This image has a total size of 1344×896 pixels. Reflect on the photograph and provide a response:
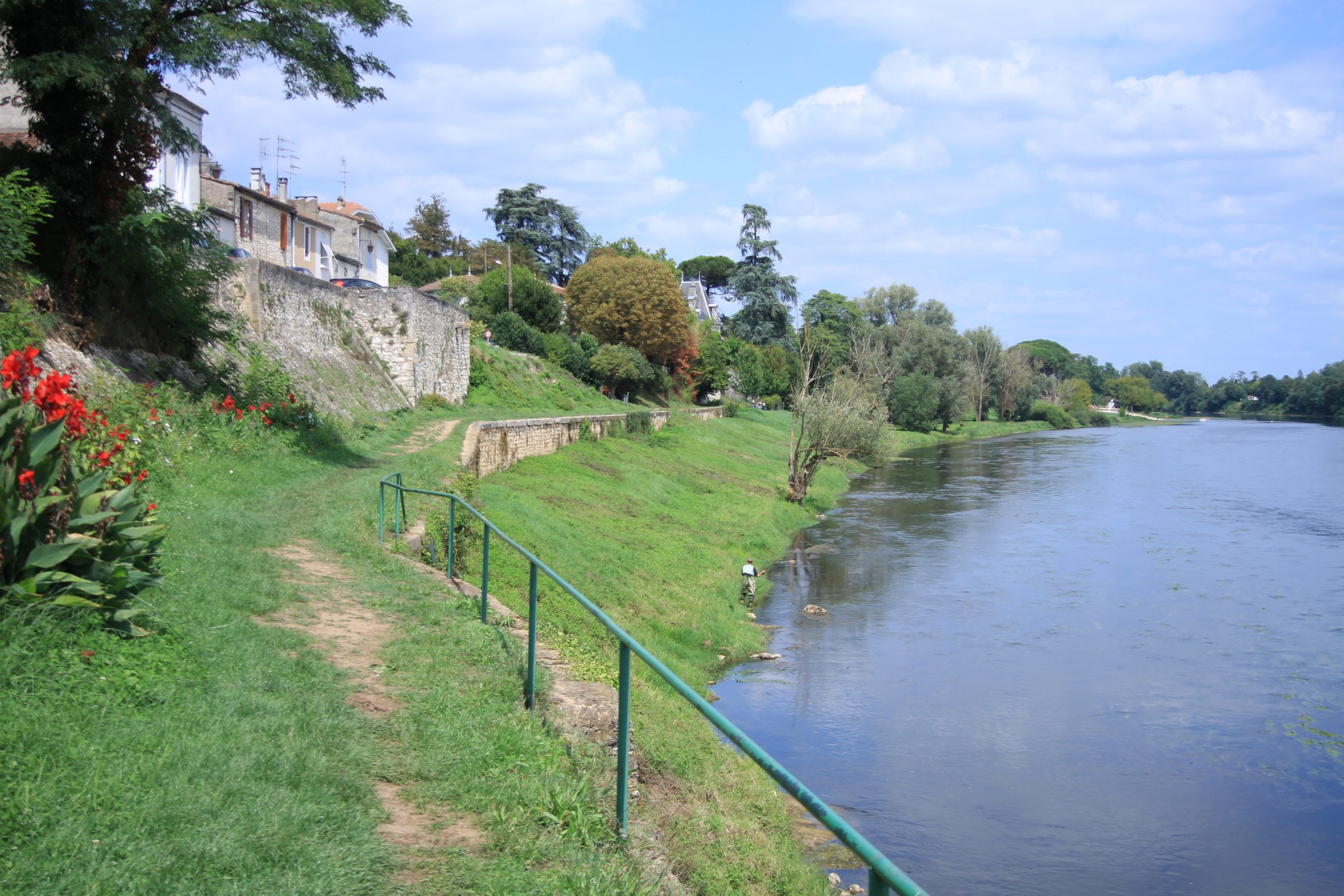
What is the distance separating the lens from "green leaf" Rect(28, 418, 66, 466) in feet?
18.1

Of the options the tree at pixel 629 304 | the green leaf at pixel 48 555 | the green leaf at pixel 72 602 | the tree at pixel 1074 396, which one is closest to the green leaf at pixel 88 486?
the green leaf at pixel 48 555

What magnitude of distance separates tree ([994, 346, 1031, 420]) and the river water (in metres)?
A: 55.0

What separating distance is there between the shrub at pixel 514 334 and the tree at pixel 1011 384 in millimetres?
52527

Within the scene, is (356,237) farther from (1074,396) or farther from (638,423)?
(1074,396)

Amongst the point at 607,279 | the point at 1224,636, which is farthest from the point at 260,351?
the point at 607,279

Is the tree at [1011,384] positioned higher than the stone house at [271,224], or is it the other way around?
the stone house at [271,224]

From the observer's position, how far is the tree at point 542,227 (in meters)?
81.0

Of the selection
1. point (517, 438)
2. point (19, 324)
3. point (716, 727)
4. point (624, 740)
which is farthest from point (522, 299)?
point (624, 740)

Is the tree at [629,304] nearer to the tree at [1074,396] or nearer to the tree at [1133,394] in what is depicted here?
the tree at [1074,396]

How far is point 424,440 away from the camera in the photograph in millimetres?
22859

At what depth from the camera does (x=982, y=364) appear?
84188mm

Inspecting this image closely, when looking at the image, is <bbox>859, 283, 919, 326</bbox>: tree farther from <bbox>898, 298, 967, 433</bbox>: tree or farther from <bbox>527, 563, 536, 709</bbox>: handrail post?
<bbox>527, 563, 536, 709</bbox>: handrail post

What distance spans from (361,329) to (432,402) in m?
3.47

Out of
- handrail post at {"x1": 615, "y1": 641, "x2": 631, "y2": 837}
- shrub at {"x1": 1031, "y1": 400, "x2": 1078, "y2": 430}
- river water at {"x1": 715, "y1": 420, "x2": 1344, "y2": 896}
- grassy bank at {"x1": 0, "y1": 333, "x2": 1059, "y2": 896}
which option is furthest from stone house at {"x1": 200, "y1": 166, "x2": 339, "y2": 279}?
shrub at {"x1": 1031, "y1": 400, "x2": 1078, "y2": 430}
